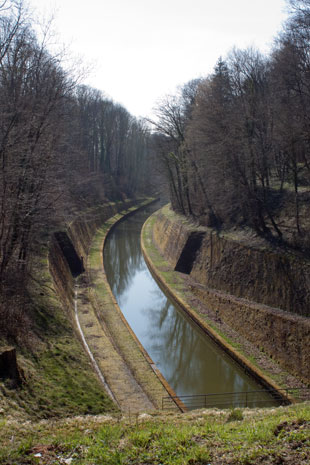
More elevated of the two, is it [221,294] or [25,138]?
[25,138]

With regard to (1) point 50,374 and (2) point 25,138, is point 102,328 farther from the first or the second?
(2) point 25,138

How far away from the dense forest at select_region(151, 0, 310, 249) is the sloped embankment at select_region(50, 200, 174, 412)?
8.13 metres

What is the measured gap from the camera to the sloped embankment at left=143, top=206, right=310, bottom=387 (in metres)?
12.9

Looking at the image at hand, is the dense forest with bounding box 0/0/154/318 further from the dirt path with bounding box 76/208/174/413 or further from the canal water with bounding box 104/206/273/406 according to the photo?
the canal water with bounding box 104/206/273/406

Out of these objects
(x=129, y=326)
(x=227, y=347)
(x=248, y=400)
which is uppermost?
(x=129, y=326)

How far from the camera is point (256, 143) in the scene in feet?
66.6

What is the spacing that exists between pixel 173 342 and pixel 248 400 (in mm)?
5151

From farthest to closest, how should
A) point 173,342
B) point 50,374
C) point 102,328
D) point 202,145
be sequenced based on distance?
point 202,145, point 173,342, point 102,328, point 50,374

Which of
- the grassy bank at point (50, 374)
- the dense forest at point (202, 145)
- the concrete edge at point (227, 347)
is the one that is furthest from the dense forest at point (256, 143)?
the grassy bank at point (50, 374)

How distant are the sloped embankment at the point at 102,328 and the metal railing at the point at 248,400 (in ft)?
2.92

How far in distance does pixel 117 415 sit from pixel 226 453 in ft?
12.8

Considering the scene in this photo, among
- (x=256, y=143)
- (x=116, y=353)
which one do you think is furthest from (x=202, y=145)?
(x=116, y=353)

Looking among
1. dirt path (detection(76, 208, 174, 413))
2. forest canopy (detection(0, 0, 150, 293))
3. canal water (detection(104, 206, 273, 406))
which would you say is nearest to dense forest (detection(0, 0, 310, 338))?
forest canopy (detection(0, 0, 150, 293))

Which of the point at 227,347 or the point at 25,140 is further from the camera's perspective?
the point at 227,347
